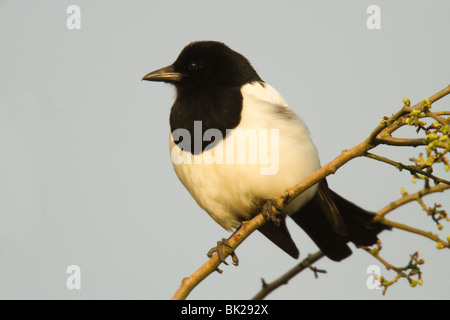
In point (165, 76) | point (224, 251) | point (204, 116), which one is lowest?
point (224, 251)

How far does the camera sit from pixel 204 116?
13.1ft

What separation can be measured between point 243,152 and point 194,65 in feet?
3.43

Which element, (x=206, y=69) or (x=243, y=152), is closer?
(x=243, y=152)

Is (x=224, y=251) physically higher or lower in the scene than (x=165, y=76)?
lower

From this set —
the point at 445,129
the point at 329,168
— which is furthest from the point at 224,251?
the point at 445,129

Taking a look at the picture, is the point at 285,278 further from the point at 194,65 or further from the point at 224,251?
the point at 194,65

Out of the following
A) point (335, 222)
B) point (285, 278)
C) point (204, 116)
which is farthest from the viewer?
point (335, 222)

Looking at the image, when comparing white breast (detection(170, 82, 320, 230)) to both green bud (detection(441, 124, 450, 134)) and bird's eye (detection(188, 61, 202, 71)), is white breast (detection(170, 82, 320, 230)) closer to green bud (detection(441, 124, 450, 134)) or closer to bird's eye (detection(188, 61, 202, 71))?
bird's eye (detection(188, 61, 202, 71))

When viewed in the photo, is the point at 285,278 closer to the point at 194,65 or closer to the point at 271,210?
the point at 271,210

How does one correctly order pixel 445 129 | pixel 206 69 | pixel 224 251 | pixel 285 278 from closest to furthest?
pixel 445 129 < pixel 285 278 < pixel 224 251 < pixel 206 69

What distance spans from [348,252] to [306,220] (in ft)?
1.18

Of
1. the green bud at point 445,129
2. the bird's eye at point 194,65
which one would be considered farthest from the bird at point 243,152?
the green bud at point 445,129

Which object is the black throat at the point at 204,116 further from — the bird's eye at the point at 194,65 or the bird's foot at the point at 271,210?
the bird's foot at the point at 271,210
